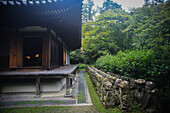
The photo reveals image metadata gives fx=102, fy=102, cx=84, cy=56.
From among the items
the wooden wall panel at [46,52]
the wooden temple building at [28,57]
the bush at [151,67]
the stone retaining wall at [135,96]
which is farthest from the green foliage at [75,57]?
the stone retaining wall at [135,96]

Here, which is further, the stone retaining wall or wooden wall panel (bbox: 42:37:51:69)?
wooden wall panel (bbox: 42:37:51:69)

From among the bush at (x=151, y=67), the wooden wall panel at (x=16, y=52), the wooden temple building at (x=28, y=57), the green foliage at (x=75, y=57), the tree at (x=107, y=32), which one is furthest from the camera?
the green foliage at (x=75, y=57)

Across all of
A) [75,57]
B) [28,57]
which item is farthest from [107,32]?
[28,57]

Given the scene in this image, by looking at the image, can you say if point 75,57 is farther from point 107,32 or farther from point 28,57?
point 28,57

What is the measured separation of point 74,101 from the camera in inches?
136

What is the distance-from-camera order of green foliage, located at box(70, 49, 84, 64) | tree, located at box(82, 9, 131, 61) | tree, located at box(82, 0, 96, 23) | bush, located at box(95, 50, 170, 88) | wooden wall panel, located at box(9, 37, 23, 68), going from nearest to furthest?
bush, located at box(95, 50, 170, 88) → wooden wall panel, located at box(9, 37, 23, 68) → tree, located at box(82, 9, 131, 61) → green foliage, located at box(70, 49, 84, 64) → tree, located at box(82, 0, 96, 23)

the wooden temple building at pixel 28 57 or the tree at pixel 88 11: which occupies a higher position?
the tree at pixel 88 11

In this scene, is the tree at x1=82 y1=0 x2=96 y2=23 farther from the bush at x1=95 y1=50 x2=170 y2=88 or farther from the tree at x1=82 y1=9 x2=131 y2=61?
the bush at x1=95 y1=50 x2=170 y2=88

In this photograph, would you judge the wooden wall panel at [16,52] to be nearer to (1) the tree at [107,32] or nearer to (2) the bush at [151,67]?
(2) the bush at [151,67]

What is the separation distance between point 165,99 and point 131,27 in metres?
14.0

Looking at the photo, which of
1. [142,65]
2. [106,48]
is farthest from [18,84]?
[106,48]

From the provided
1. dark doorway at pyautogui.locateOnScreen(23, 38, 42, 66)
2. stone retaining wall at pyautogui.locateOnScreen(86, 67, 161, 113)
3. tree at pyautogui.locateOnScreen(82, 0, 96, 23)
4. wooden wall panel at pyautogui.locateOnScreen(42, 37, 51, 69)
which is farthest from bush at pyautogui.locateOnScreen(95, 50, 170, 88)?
tree at pyautogui.locateOnScreen(82, 0, 96, 23)

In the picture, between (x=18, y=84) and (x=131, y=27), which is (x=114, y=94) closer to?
(x=18, y=84)

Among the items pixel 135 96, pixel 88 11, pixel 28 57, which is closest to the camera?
pixel 135 96
